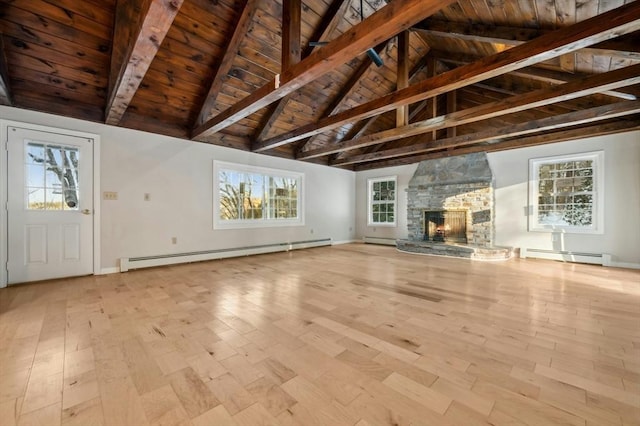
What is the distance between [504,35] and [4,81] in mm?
6211

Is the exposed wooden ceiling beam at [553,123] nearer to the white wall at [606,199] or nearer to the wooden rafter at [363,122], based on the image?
the white wall at [606,199]

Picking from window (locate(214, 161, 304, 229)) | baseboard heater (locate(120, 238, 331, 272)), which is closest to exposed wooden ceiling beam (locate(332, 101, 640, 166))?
window (locate(214, 161, 304, 229))

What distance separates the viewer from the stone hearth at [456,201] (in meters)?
5.64

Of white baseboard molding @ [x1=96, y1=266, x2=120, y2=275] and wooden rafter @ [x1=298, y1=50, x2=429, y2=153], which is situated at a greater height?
wooden rafter @ [x1=298, y1=50, x2=429, y2=153]

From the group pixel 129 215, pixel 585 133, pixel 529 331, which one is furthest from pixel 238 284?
pixel 585 133

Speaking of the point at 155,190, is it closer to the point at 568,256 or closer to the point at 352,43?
the point at 352,43

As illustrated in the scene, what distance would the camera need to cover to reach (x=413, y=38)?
470 cm

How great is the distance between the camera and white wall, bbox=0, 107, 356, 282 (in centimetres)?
399

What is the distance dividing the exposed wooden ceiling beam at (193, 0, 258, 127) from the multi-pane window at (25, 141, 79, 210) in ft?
6.41

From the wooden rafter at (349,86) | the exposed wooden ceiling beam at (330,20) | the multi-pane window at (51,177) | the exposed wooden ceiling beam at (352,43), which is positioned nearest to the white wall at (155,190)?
the multi-pane window at (51,177)

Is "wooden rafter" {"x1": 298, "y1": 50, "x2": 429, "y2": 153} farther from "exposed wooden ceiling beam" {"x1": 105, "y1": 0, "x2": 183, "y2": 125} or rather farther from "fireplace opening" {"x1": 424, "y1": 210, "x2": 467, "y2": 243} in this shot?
"exposed wooden ceiling beam" {"x1": 105, "y1": 0, "x2": 183, "y2": 125}

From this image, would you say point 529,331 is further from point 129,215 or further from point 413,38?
point 129,215

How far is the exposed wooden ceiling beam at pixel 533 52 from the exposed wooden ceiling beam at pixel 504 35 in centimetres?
97

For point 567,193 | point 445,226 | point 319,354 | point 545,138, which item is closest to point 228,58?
point 319,354
